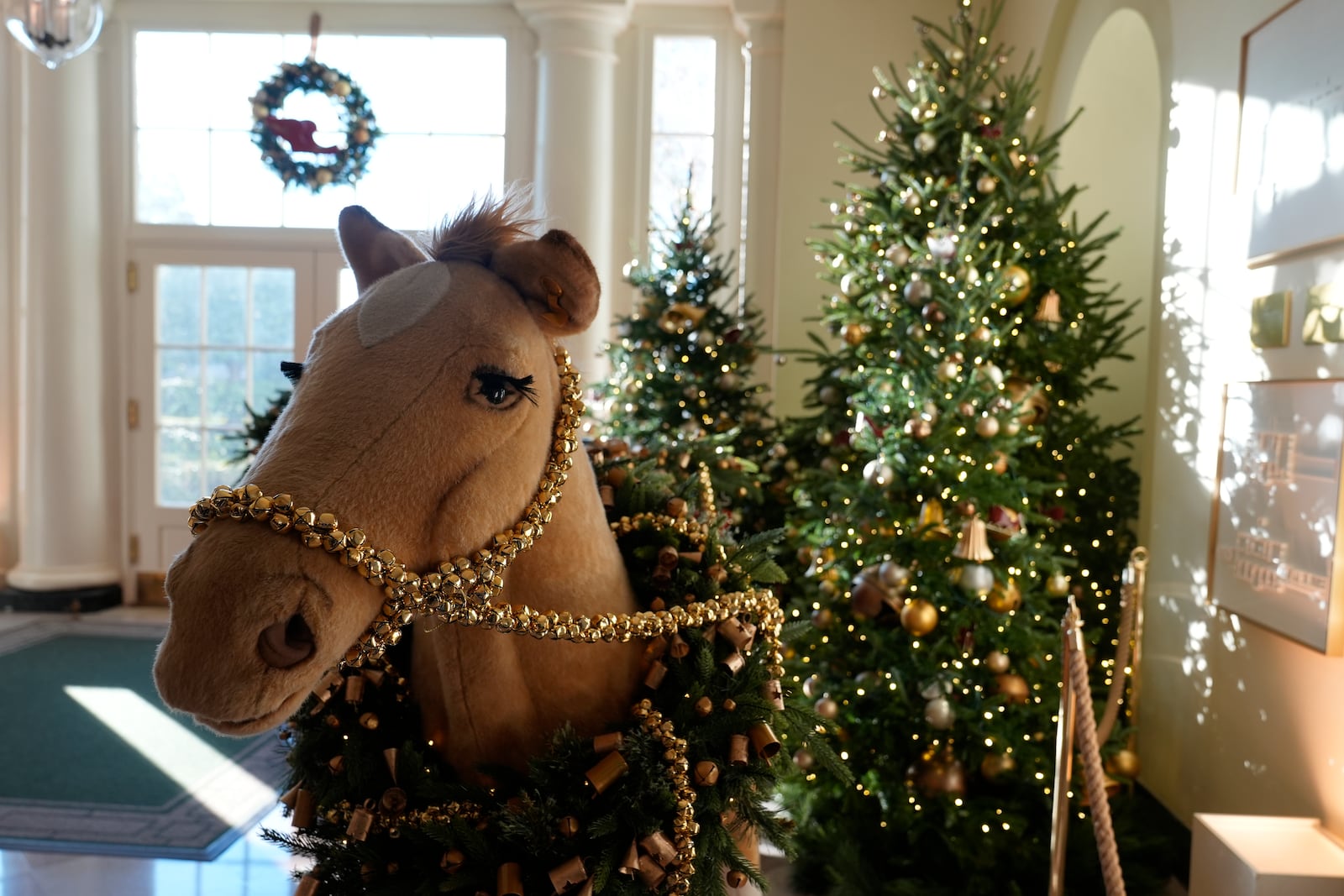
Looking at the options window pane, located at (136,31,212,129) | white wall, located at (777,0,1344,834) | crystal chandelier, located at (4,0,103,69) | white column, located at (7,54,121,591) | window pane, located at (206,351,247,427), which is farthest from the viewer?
window pane, located at (206,351,247,427)

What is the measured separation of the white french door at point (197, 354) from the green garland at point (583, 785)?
4968 millimetres

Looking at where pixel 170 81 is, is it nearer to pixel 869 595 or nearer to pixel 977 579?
pixel 869 595

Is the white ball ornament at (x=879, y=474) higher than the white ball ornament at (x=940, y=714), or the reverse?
the white ball ornament at (x=879, y=474)

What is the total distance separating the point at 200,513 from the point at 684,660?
565 mm

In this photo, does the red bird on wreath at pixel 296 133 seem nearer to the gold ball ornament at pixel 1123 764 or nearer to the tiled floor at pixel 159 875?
the tiled floor at pixel 159 875

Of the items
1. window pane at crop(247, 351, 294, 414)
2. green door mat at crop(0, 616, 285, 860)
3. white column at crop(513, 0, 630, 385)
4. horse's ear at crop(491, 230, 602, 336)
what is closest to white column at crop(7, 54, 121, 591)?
window pane at crop(247, 351, 294, 414)

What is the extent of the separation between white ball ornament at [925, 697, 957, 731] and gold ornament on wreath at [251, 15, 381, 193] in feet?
13.1

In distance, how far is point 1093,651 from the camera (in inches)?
111

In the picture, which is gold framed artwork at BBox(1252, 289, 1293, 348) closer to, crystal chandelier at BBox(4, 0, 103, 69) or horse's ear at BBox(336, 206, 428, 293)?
horse's ear at BBox(336, 206, 428, 293)

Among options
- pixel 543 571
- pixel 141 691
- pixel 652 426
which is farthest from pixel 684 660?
pixel 141 691

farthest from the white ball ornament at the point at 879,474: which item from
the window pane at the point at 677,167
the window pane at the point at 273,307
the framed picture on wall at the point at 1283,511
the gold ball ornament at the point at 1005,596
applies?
the window pane at the point at 273,307

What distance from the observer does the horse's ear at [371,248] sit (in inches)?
38.8

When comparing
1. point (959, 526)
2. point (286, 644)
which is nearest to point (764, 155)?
point (959, 526)

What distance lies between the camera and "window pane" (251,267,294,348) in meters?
5.82
